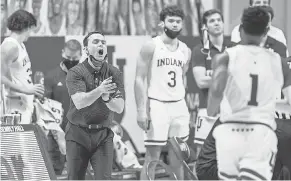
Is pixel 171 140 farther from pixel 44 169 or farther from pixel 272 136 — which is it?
pixel 272 136

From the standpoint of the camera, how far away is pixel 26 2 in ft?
33.3

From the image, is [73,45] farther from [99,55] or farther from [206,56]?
[99,55]

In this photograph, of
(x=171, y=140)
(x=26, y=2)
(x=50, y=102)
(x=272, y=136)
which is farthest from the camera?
(x=26, y=2)

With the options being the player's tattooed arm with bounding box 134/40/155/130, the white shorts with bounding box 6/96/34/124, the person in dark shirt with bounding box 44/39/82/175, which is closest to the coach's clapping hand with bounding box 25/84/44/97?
the white shorts with bounding box 6/96/34/124

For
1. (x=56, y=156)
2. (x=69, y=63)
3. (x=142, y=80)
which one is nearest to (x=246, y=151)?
(x=142, y=80)

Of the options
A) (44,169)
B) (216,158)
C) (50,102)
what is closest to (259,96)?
(216,158)

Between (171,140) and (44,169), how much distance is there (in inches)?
76.9

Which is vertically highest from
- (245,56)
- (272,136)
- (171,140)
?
(245,56)

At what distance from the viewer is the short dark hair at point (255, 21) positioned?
4.95 metres

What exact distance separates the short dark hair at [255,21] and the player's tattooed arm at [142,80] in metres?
2.68

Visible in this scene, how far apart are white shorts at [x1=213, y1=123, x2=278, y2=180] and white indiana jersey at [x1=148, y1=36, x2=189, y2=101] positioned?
2.84 meters

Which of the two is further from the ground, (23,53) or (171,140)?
(23,53)

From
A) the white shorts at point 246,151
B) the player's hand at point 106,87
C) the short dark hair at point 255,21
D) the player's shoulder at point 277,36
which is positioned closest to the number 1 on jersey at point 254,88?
the white shorts at point 246,151

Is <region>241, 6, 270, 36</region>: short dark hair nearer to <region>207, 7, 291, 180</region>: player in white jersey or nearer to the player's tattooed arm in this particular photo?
<region>207, 7, 291, 180</region>: player in white jersey
